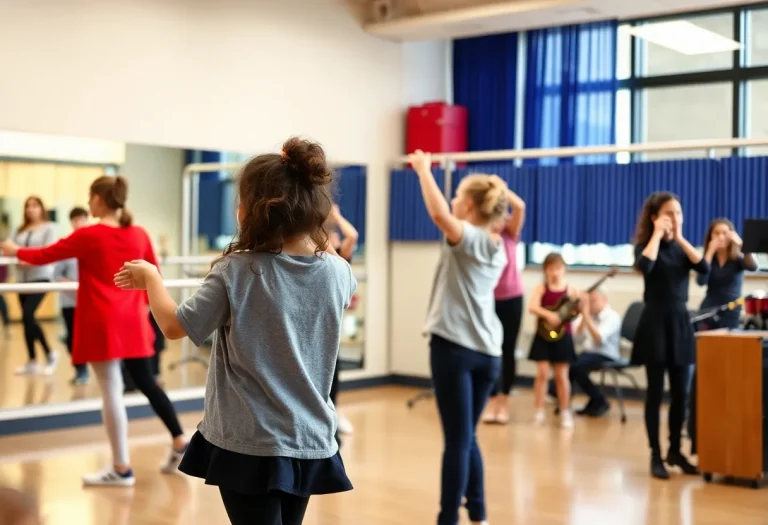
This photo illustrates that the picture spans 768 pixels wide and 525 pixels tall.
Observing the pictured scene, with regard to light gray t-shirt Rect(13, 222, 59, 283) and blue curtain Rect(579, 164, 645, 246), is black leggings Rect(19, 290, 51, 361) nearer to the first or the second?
light gray t-shirt Rect(13, 222, 59, 283)

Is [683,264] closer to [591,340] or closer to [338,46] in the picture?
[591,340]

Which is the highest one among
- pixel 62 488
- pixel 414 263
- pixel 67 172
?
pixel 67 172

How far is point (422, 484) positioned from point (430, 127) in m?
4.43

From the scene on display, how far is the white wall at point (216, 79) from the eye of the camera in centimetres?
643

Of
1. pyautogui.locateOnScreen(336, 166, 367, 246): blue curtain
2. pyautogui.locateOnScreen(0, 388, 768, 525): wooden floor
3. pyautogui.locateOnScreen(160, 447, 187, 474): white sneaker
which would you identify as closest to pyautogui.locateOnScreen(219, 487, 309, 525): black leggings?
pyautogui.locateOnScreen(0, 388, 768, 525): wooden floor

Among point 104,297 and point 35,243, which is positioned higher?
point 35,243

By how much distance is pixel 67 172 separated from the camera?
21.9ft

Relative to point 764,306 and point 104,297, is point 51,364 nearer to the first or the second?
point 104,297

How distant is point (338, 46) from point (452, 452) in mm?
5412

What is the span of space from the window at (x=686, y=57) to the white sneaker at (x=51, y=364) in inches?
215

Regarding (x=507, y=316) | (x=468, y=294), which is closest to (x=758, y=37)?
(x=507, y=316)

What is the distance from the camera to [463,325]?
Result: 12.1 feet

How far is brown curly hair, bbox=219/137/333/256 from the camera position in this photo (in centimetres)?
214

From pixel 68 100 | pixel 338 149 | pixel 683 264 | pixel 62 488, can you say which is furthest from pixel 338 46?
pixel 62 488
